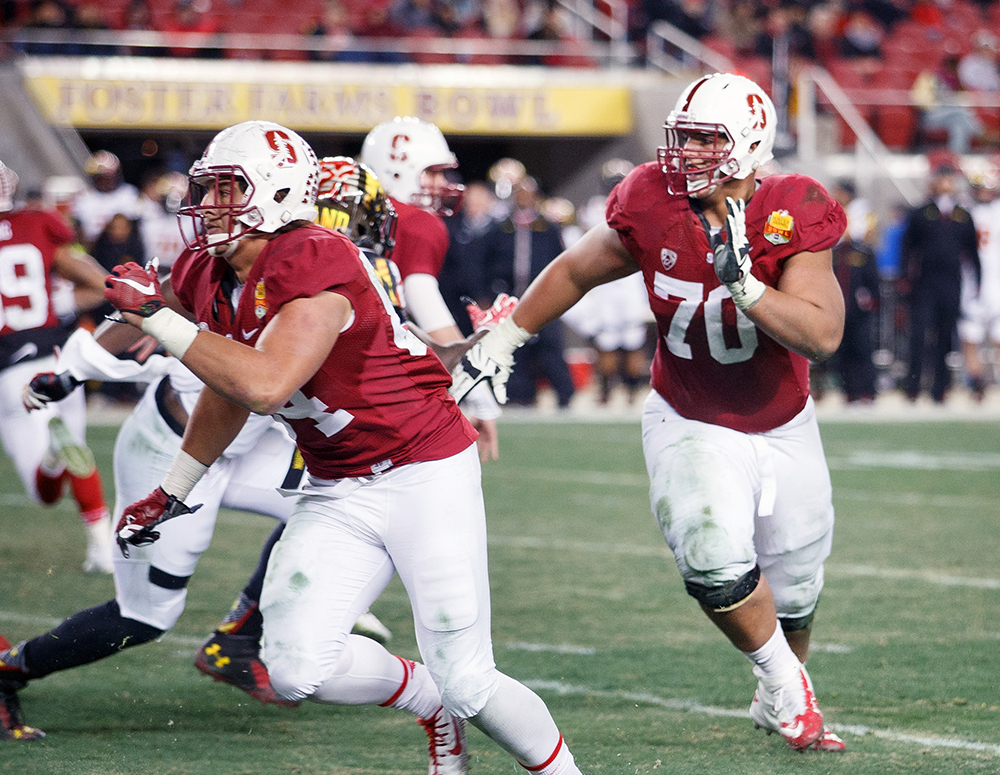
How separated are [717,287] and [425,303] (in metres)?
1.19

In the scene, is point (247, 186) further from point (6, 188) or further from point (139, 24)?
point (139, 24)

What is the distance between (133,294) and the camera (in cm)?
296

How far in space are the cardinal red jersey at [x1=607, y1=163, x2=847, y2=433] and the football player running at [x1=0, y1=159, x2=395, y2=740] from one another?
0.89 meters

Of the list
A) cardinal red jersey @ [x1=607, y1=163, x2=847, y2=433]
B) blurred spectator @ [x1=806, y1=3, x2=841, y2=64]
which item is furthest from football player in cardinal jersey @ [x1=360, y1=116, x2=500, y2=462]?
blurred spectator @ [x1=806, y1=3, x2=841, y2=64]

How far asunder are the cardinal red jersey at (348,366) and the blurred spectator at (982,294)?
10.4 m

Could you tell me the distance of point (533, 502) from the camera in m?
8.05

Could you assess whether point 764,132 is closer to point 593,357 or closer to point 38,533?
point 38,533

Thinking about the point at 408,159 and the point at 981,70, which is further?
the point at 981,70

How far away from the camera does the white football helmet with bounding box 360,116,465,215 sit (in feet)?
17.6

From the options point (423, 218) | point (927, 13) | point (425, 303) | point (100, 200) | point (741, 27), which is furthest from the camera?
point (927, 13)

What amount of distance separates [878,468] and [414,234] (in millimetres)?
5173

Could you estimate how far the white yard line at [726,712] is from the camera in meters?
3.73

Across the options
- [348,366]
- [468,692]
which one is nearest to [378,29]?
[348,366]

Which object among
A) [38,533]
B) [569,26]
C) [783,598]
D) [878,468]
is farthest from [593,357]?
[783,598]
